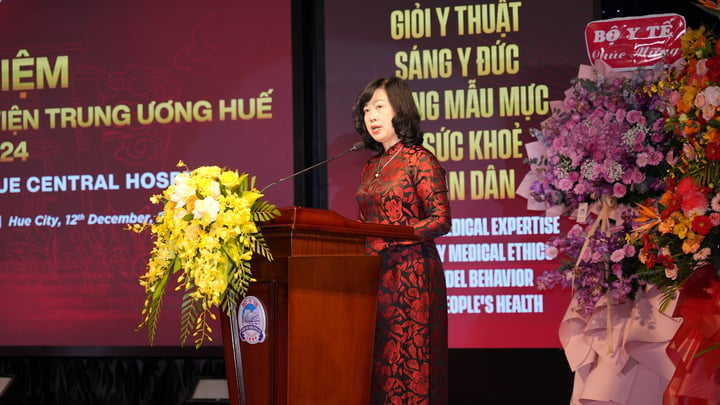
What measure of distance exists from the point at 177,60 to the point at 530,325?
2.62 metres

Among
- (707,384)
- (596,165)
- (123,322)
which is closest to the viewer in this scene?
(707,384)

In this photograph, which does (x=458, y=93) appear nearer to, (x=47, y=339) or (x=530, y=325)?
(x=530, y=325)

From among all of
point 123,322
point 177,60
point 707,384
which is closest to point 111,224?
point 123,322

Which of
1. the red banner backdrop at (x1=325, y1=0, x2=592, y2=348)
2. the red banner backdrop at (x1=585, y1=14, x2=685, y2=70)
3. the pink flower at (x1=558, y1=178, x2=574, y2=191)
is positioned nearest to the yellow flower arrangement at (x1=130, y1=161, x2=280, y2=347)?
the pink flower at (x1=558, y1=178, x2=574, y2=191)

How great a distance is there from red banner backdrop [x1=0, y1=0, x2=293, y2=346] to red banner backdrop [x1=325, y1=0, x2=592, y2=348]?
0.55 m

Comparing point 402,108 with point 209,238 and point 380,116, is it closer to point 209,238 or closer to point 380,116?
point 380,116

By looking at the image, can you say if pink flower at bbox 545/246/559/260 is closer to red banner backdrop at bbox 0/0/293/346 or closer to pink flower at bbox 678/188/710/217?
pink flower at bbox 678/188/710/217

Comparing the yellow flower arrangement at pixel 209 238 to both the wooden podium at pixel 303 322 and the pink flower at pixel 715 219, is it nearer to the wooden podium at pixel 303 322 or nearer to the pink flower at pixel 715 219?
the wooden podium at pixel 303 322

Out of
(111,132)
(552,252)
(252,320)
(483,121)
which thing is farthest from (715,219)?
(111,132)

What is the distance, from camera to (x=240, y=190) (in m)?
2.17

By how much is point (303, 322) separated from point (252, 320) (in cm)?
14

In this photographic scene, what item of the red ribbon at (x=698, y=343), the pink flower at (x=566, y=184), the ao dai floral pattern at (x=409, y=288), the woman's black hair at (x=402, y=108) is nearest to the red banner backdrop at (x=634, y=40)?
the pink flower at (x=566, y=184)

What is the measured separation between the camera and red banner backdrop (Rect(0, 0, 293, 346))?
503 cm

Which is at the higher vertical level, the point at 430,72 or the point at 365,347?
the point at 430,72
